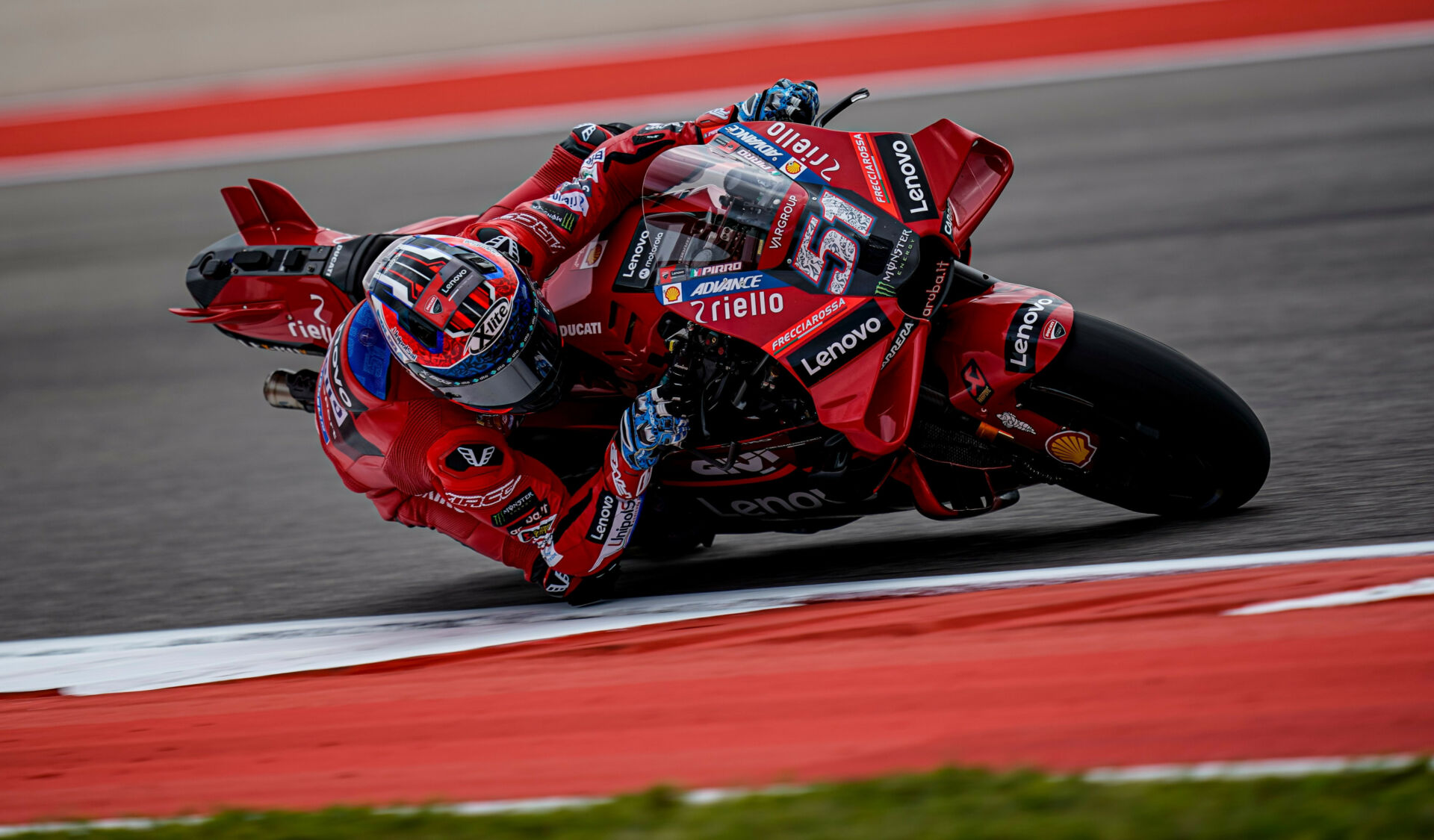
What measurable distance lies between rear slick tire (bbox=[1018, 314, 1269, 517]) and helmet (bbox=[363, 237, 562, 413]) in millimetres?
1401

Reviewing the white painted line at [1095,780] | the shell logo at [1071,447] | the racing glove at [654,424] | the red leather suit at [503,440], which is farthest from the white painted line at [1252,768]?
the red leather suit at [503,440]

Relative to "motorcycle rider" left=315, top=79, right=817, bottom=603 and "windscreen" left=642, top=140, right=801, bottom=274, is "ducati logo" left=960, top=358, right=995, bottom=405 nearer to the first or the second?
"windscreen" left=642, top=140, right=801, bottom=274

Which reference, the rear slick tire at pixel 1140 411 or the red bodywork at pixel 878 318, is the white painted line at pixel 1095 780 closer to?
the red bodywork at pixel 878 318

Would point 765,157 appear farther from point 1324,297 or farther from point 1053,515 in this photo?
point 1324,297

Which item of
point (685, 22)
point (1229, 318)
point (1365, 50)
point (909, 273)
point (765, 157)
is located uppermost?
point (685, 22)

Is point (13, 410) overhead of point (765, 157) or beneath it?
beneath

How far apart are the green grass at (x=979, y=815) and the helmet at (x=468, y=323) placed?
4.52 ft

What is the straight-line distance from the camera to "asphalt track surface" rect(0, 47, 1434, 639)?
4.50m

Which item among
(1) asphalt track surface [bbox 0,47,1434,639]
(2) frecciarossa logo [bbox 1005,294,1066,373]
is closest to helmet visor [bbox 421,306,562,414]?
(1) asphalt track surface [bbox 0,47,1434,639]

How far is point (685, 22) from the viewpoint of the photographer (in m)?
17.9

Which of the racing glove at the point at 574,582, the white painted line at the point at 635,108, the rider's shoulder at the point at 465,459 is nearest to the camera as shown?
the rider's shoulder at the point at 465,459

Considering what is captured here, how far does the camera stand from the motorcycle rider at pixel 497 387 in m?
3.73

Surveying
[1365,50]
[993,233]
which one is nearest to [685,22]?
[1365,50]

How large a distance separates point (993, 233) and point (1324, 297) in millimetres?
2524
